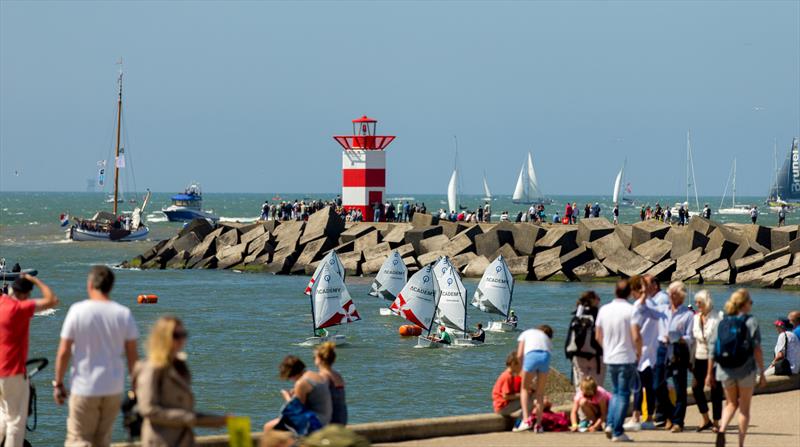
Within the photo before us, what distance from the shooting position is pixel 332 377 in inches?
434

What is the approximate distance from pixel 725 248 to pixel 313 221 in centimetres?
2028

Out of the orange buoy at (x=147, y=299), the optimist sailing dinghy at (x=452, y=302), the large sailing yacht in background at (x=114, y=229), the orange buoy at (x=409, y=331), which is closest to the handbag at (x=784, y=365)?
the optimist sailing dinghy at (x=452, y=302)

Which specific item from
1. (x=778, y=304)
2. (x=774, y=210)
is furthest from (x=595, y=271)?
(x=774, y=210)

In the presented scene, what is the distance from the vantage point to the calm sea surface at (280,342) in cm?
2459

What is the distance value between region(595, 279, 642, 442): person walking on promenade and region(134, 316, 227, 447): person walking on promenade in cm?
507

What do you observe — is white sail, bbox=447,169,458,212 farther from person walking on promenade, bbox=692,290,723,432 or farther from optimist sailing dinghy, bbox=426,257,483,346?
person walking on promenade, bbox=692,290,723,432

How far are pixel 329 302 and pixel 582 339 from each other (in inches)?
891

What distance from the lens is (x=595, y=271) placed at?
54.4 metres

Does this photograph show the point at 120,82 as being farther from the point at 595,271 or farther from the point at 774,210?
the point at 774,210

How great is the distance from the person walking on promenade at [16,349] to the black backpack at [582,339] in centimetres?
514

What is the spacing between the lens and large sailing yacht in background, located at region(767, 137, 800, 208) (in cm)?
18100

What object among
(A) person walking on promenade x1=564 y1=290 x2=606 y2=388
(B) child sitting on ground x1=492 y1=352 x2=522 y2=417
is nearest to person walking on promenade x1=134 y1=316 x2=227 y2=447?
(A) person walking on promenade x1=564 y1=290 x2=606 y2=388

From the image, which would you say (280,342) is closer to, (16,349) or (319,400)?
(319,400)

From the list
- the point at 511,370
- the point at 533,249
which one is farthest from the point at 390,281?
the point at 511,370
